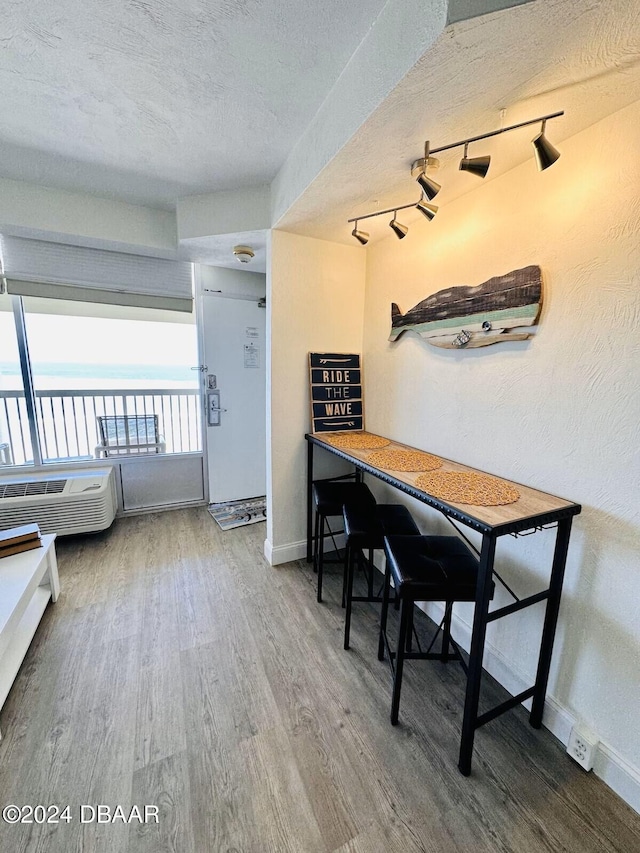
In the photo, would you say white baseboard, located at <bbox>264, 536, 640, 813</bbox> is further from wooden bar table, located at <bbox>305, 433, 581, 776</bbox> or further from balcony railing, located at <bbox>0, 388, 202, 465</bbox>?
balcony railing, located at <bbox>0, 388, 202, 465</bbox>

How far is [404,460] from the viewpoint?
5.70 feet

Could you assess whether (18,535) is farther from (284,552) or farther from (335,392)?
(335,392)


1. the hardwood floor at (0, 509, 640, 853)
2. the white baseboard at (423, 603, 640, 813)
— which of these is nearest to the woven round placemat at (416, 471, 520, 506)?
the white baseboard at (423, 603, 640, 813)

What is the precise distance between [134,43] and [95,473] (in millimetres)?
2760

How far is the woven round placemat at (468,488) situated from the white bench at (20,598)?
1.80 metres

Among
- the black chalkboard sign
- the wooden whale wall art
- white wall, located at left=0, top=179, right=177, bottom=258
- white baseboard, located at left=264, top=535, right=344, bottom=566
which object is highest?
white wall, located at left=0, top=179, right=177, bottom=258

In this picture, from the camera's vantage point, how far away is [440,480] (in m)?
1.44

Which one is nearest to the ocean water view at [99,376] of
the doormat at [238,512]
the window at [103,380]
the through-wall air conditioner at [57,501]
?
the window at [103,380]

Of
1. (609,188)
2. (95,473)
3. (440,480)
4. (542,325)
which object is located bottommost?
(95,473)

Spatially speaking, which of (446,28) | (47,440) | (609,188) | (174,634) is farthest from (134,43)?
(47,440)

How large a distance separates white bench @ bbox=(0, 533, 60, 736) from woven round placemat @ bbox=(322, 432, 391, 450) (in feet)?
5.58

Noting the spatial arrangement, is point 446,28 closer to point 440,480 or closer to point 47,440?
point 440,480

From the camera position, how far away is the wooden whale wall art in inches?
53.2

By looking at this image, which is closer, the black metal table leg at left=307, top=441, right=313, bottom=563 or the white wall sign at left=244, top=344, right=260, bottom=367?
the black metal table leg at left=307, top=441, right=313, bottom=563
